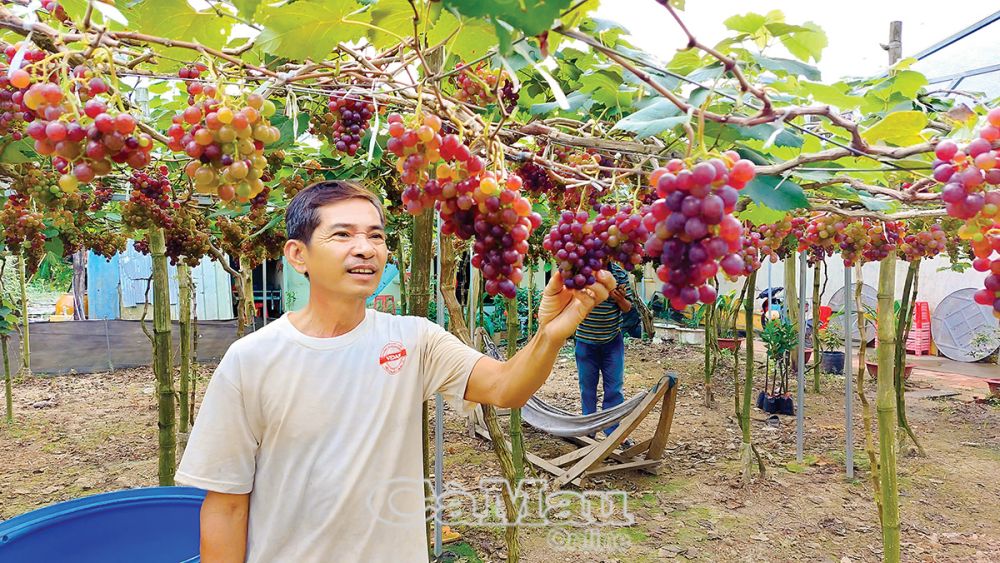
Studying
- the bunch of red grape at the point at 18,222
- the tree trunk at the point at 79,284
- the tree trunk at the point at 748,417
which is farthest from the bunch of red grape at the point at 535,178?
the tree trunk at the point at 79,284

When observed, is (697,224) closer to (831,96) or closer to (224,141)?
(224,141)

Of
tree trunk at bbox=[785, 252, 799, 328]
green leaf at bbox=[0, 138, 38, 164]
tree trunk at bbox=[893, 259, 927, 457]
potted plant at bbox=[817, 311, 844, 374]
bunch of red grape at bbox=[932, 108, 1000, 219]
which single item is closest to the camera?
bunch of red grape at bbox=[932, 108, 1000, 219]

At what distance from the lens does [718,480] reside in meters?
4.11

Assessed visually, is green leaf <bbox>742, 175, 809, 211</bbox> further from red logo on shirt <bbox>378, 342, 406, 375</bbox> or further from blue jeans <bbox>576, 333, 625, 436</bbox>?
blue jeans <bbox>576, 333, 625, 436</bbox>

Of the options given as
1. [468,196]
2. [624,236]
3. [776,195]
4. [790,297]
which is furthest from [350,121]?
[790,297]

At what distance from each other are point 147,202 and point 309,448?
1677mm

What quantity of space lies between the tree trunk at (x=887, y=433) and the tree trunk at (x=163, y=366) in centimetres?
285

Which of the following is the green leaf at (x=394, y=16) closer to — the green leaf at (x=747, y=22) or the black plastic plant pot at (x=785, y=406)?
the green leaf at (x=747, y=22)

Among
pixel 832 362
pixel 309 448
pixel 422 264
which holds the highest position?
pixel 422 264

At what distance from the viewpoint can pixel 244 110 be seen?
884mm

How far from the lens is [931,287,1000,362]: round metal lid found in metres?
8.20

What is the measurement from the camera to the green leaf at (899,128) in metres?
1.07

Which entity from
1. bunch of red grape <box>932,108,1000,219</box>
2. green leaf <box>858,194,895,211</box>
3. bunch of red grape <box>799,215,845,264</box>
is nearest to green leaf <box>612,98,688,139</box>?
bunch of red grape <box>932,108,1000,219</box>

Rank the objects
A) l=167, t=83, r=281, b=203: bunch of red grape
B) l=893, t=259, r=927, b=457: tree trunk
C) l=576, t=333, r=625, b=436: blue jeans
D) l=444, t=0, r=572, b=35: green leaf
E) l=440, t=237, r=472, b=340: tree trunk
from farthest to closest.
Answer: l=576, t=333, r=625, b=436: blue jeans → l=893, t=259, r=927, b=457: tree trunk → l=440, t=237, r=472, b=340: tree trunk → l=167, t=83, r=281, b=203: bunch of red grape → l=444, t=0, r=572, b=35: green leaf
